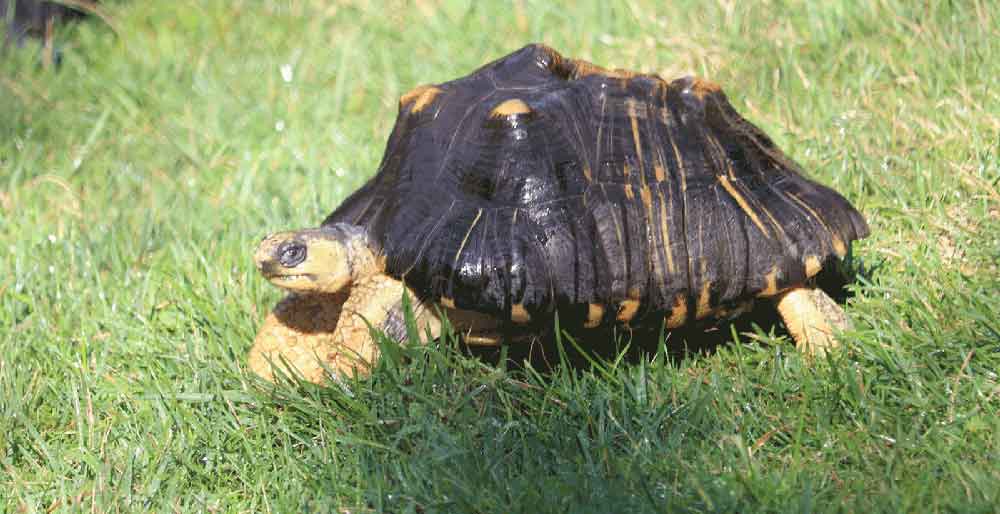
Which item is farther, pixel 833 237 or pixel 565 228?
pixel 833 237

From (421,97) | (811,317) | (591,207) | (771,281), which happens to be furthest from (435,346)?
(811,317)

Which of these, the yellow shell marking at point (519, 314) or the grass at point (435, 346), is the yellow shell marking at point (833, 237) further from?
the yellow shell marking at point (519, 314)

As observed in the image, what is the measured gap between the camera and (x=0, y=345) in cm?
396

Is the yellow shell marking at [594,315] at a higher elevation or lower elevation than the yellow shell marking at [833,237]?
lower

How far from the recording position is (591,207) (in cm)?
336

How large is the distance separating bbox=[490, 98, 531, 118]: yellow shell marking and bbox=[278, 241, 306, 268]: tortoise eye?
0.75 m

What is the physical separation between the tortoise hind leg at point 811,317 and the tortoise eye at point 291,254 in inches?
62.6

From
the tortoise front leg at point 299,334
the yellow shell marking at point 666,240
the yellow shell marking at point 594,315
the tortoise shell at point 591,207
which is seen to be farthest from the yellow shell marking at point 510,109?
the tortoise front leg at point 299,334

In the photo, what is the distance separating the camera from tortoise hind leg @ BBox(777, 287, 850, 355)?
3.48 metres

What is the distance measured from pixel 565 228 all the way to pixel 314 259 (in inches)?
32.0

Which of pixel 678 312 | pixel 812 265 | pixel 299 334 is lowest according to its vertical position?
pixel 299 334

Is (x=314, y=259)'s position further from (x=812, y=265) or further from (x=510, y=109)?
(x=812, y=265)

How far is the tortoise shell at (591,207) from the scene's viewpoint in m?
3.28

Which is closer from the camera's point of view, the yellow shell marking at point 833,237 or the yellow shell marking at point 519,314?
the yellow shell marking at point 519,314
